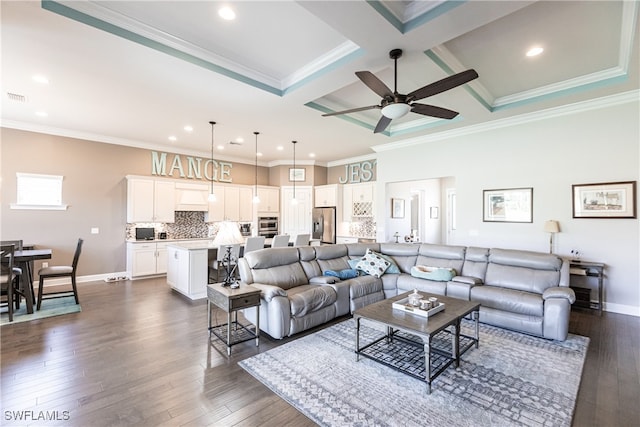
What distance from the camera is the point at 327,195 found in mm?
8711

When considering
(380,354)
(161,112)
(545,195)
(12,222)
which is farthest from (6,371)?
(545,195)

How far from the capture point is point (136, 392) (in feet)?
7.78

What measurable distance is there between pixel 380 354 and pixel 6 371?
3.47 meters

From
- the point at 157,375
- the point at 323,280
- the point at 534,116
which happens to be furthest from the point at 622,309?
the point at 157,375

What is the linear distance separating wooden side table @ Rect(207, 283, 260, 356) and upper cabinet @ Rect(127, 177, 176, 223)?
433cm

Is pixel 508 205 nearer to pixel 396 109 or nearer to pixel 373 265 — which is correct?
pixel 373 265

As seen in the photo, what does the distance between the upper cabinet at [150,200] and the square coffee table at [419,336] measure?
5.86m

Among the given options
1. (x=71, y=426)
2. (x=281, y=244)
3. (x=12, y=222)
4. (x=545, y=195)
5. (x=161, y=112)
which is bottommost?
(x=71, y=426)

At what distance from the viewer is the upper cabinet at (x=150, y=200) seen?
6590mm

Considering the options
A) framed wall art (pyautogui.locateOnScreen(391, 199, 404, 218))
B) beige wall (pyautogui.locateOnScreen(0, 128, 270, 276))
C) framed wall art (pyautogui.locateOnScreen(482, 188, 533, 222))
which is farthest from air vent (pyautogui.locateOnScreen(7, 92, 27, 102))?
framed wall art (pyautogui.locateOnScreen(482, 188, 533, 222))

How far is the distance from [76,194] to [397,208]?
24.3 ft

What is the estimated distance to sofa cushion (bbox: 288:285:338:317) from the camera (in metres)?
3.45

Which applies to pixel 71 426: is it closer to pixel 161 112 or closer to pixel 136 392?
pixel 136 392

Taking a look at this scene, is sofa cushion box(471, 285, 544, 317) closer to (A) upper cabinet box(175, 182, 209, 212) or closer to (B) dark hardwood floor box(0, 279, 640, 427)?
(B) dark hardwood floor box(0, 279, 640, 427)
